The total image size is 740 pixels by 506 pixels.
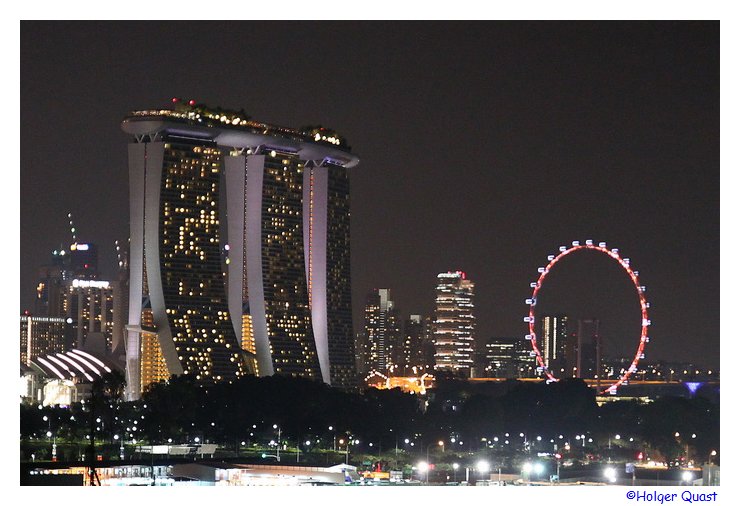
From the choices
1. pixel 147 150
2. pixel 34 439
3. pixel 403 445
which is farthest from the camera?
pixel 147 150

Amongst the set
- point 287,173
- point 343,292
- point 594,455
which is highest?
point 287,173

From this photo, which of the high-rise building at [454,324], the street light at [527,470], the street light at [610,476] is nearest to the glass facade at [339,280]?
the high-rise building at [454,324]

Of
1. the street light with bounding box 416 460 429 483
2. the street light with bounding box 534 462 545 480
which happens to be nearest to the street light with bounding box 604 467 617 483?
the street light with bounding box 534 462 545 480

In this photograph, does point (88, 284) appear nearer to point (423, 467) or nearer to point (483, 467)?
point (423, 467)

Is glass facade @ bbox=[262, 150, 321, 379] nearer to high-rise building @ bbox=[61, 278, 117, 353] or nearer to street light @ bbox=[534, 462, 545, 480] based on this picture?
high-rise building @ bbox=[61, 278, 117, 353]

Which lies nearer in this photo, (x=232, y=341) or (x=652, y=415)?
(x=652, y=415)

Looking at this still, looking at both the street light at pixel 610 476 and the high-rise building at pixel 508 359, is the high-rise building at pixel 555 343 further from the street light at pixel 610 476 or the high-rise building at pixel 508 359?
the street light at pixel 610 476
